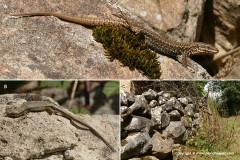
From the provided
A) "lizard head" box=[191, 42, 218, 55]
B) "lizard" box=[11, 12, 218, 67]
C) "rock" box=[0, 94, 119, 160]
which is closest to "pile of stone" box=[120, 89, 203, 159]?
"rock" box=[0, 94, 119, 160]

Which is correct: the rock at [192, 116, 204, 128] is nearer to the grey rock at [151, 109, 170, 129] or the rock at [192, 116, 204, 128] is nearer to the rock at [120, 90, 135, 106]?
the grey rock at [151, 109, 170, 129]

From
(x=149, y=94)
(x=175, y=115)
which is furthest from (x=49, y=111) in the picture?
(x=175, y=115)

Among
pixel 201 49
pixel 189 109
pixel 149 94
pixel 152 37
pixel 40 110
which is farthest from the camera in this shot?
pixel 201 49

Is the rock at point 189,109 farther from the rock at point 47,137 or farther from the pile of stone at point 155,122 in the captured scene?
the rock at point 47,137

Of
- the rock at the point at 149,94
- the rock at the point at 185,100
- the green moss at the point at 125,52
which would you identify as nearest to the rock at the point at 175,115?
the rock at the point at 185,100

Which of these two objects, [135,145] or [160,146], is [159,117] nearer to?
[160,146]

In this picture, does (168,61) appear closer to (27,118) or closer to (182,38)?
(182,38)
